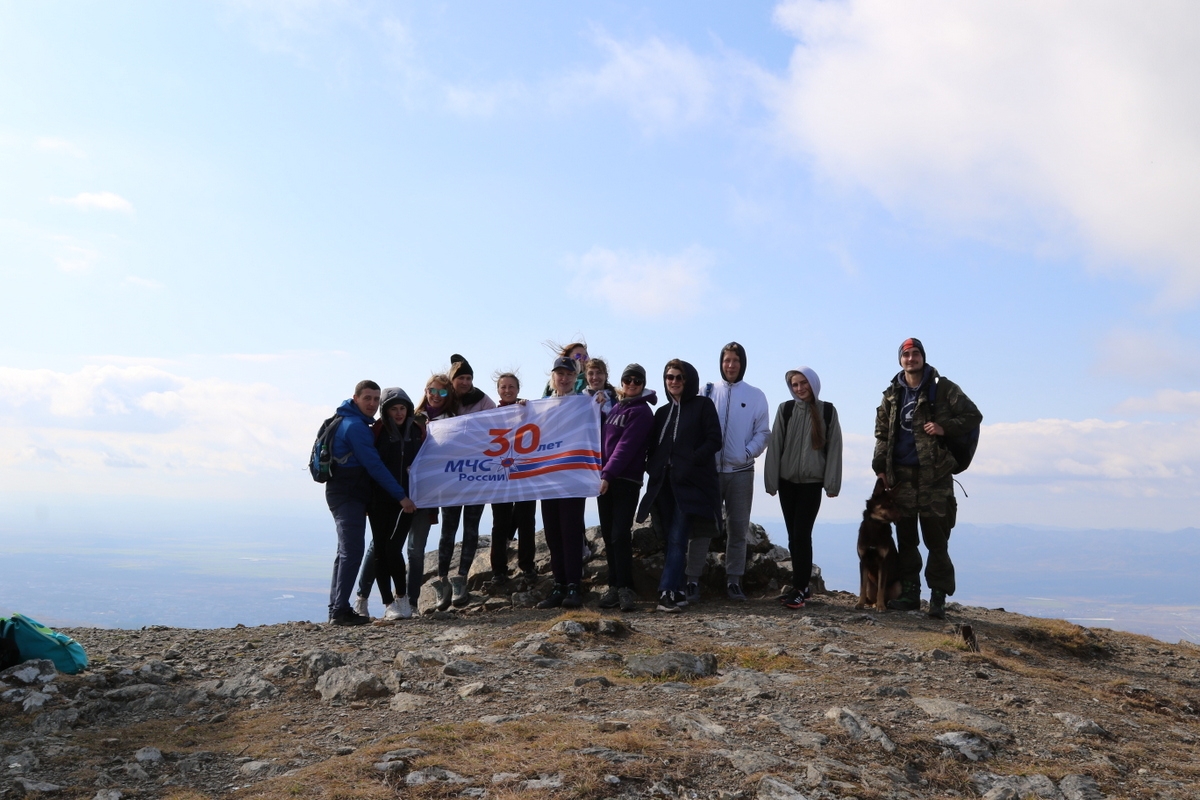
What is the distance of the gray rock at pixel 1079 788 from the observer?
487 cm

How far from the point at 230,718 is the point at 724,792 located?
4399mm

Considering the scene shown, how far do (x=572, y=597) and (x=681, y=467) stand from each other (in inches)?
89.4

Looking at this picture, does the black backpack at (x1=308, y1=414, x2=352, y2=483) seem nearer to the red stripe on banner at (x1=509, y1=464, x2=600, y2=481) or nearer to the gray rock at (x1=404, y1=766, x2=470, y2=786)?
the red stripe on banner at (x1=509, y1=464, x2=600, y2=481)

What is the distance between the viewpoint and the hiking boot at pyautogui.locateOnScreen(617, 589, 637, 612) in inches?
409

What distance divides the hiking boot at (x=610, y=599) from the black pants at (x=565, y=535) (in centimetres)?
42

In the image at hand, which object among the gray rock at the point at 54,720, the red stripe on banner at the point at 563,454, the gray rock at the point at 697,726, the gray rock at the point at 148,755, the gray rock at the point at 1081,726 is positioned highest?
the red stripe on banner at the point at 563,454

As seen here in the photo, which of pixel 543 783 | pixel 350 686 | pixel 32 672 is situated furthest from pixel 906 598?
pixel 32 672

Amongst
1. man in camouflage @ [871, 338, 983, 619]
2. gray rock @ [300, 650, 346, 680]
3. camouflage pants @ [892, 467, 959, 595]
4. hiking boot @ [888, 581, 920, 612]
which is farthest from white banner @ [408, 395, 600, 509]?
hiking boot @ [888, 581, 920, 612]

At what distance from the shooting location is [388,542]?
10930 millimetres

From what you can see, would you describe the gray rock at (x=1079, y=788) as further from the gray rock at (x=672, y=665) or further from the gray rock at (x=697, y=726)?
the gray rock at (x=672, y=665)

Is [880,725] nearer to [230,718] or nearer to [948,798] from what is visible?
[948,798]

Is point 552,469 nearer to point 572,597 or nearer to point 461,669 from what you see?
point 572,597

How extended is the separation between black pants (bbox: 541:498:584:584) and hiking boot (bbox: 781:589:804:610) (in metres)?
2.78

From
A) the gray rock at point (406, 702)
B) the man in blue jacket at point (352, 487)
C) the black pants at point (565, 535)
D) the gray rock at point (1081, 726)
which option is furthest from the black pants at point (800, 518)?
the gray rock at point (406, 702)
